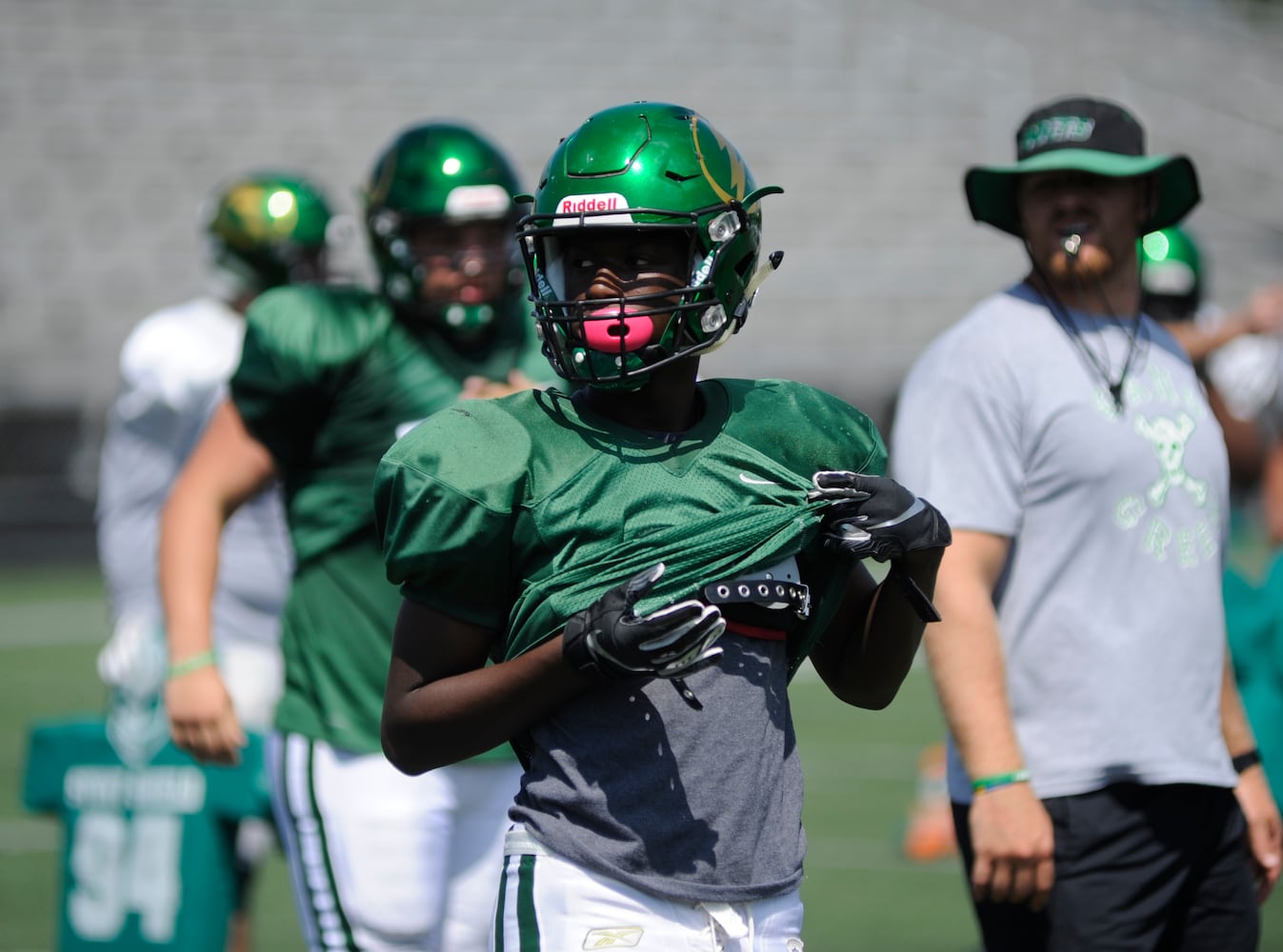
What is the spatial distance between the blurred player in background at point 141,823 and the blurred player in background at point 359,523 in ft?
3.34

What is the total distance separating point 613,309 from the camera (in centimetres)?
211

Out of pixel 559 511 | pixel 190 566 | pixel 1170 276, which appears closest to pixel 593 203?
pixel 559 511

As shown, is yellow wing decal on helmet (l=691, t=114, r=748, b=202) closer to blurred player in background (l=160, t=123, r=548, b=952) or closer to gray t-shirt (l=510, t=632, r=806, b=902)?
gray t-shirt (l=510, t=632, r=806, b=902)

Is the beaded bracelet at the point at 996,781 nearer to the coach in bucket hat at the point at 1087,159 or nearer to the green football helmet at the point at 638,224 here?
the green football helmet at the point at 638,224

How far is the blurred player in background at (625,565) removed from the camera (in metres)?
2.07

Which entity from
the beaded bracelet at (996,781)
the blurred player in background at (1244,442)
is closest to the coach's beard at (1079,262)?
the blurred player in background at (1244,442)

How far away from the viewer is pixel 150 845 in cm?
436

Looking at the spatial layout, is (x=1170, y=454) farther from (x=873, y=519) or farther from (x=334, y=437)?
(x=334, y=437)

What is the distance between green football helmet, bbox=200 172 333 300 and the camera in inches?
213

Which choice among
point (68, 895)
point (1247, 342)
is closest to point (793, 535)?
point (68, 895)

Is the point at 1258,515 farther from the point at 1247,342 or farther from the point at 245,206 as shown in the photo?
the point at 245,206

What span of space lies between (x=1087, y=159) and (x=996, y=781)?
3.46 ft

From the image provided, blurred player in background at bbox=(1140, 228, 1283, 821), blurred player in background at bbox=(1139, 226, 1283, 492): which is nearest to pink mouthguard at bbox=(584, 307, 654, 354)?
blurred player in background at bbox=(1139, 226, 1283, 492)

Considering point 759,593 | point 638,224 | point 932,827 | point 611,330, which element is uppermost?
point 638,224
